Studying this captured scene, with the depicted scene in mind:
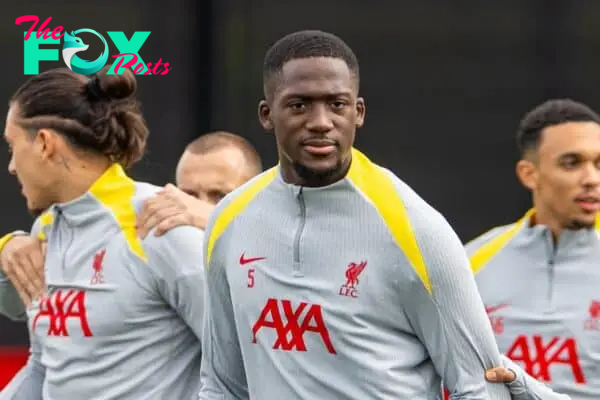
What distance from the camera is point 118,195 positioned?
13.3 feet

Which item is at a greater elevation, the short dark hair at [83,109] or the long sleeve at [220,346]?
the short dark hair at [83,109]

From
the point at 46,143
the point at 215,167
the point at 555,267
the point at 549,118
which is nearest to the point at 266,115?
the point at 46,143

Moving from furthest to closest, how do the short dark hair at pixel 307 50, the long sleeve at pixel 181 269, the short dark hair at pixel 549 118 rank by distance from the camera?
the short dark hair at pixel 549 118
the long sleeve at pixel 181 269
the short dark hair at pixel 307 50

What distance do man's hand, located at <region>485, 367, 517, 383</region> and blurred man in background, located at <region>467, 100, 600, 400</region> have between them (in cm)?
158

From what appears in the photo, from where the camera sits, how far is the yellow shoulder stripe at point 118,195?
3.99 meters

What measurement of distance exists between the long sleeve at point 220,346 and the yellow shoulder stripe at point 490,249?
1.74m

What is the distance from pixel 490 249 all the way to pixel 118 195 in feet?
4.95

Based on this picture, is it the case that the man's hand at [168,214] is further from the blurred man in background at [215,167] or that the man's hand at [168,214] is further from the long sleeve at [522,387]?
the long sleeve at [522,387]

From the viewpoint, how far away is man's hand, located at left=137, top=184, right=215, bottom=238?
3.90 m

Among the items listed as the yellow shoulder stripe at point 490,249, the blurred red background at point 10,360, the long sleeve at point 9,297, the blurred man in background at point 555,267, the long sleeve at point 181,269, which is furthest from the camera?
the blurred red background at point 10,360

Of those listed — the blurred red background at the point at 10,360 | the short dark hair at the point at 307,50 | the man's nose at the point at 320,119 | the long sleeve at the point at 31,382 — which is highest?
the short dark hair at the point at 307,50

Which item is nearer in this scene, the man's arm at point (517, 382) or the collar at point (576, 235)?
the man's arm at point (517, 382)

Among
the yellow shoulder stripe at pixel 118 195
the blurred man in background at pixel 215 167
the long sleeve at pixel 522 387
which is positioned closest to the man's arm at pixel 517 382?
the long sleeve at pixel 522 387

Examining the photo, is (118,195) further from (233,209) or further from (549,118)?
(549,118)
